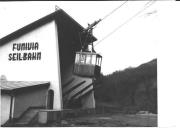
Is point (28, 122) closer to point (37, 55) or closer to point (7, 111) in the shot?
point (7, 111)

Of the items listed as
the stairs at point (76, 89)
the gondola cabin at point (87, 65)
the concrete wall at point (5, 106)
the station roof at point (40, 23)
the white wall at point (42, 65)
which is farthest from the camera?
the stairs at point (76, 89)

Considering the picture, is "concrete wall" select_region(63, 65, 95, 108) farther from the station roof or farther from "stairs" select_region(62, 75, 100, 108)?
the station roof

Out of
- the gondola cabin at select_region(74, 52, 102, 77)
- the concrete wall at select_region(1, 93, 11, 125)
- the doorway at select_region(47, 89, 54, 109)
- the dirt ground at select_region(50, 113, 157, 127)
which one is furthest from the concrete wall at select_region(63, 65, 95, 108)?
the concrete wall at select_region(1, 93, 11, 125)

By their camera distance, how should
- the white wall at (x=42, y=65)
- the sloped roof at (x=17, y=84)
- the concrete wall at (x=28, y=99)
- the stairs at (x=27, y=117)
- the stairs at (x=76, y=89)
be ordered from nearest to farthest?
the stairs at (x=27, y=117), the sloped roof at (x=17, y=84), the concrete wall at (x=28, y=99), the white wall at (x=42, y=65), the stairs at (x=76, y=89)

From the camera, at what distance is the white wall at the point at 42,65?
22.8 m

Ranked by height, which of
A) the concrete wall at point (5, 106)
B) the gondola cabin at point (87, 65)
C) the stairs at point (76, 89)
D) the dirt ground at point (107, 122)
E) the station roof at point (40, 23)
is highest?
the station roof at point (40, 23)

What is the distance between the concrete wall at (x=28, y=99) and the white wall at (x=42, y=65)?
1.07 meters

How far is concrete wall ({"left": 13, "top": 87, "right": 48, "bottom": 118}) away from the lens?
62.9ft

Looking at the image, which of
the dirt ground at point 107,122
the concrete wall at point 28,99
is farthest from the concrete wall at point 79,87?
the dirt ground at point 107,122

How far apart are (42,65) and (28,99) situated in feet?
12.5

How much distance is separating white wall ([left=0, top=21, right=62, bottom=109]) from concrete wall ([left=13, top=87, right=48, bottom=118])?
107cm

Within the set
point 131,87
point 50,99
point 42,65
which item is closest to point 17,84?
point 42,65

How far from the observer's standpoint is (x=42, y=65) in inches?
912

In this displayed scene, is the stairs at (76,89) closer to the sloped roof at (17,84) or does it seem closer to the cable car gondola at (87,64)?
the sloped roof at (17,84)
